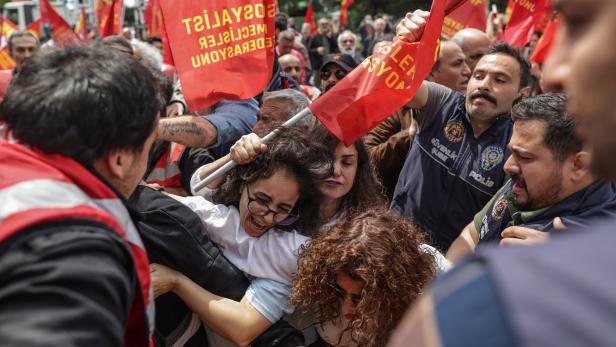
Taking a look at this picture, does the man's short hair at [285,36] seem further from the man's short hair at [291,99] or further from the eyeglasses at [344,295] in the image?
the eyeglasses at [344,295]

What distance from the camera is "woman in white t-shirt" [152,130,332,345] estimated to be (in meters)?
2.30

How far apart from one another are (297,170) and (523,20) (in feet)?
13.6

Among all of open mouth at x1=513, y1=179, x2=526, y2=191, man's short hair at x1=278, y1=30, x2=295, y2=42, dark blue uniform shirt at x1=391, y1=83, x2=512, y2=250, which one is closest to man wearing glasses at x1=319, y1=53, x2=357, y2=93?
dark blue uniform shirt at x1=391, y1=83, x2=512, y2=250

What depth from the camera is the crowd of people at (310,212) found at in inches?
30.1

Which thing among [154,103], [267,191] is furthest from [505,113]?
[154,103]

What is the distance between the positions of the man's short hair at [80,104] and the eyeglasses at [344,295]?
1.02m

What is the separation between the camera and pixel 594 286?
0.70 m

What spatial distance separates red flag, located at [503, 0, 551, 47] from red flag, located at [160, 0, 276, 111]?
10.5 ft

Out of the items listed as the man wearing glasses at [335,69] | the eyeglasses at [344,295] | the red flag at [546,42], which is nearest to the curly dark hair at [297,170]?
the eyeglasses at [344,295]

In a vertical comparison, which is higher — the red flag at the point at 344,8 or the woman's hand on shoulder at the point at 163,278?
the woman's hand on shoulder at the point at 163,278

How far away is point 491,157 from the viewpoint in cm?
343

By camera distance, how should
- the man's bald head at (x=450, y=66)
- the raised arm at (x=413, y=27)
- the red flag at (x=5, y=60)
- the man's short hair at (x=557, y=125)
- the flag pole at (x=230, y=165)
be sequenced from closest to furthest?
1. the man's short hair at (x=557, y=125)
2. the flag pole at (x=230, y=165)
3. the raised arm at (x=413, y=27)
4. the man's bald head at (x=450, y=66)
5. the red flag at (x=5, y=60)

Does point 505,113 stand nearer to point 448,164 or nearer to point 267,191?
point 448,164

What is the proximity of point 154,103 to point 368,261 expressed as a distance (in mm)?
976
